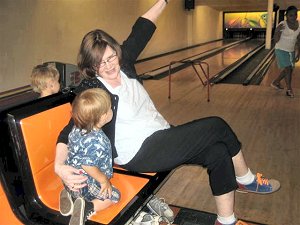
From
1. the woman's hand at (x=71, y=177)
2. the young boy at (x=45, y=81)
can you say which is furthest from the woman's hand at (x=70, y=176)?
the young boy at (x=45, y=81)

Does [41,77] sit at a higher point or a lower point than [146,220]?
higher

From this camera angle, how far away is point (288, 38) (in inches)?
188

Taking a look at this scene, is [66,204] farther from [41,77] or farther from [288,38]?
[288,38]

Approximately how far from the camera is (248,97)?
5.09m

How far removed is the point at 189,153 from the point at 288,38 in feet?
12.8

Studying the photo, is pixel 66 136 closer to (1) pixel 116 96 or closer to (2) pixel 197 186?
(1) pixel 116 96

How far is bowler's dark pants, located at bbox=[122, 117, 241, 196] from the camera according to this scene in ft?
4.91

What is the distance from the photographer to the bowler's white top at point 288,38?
475cm

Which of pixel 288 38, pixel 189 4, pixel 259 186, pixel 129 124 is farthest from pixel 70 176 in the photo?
pixel 189 4

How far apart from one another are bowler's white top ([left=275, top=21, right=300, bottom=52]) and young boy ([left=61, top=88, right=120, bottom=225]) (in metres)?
4.13

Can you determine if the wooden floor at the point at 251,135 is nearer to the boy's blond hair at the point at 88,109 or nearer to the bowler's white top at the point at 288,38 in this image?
the bowler's white top at the point at 288,38

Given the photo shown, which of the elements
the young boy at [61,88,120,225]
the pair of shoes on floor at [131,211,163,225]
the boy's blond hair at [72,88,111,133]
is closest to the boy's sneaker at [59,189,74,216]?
the young boy at [61,88,120,225]

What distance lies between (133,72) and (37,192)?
0.73 meters

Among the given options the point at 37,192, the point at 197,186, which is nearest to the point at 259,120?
the point at 197,186
